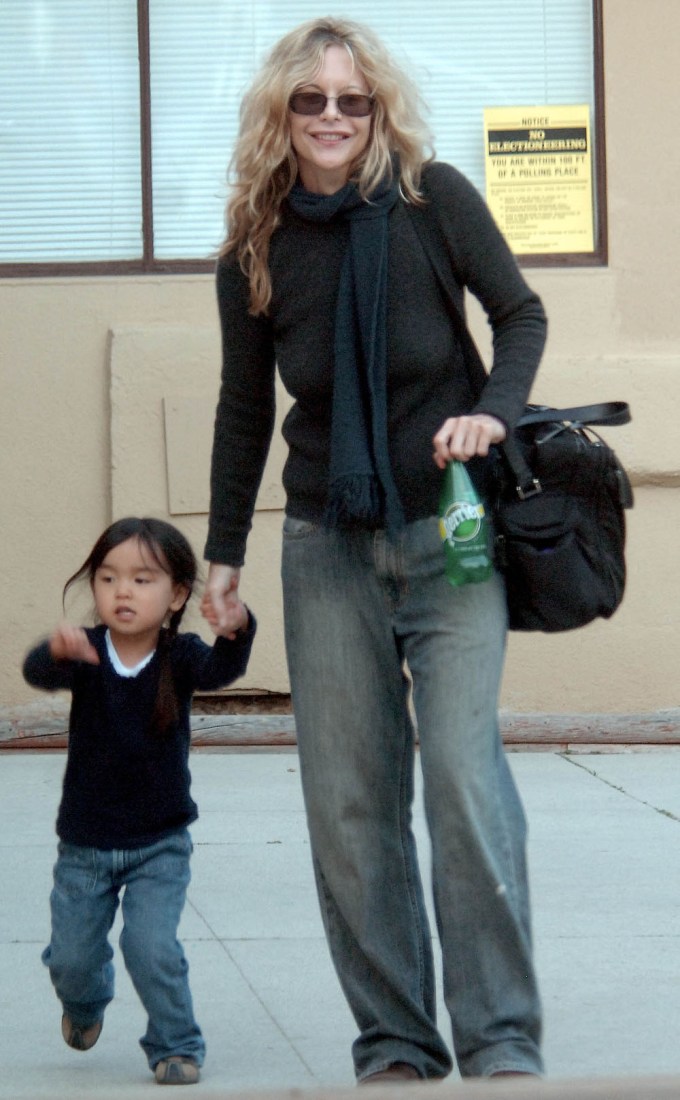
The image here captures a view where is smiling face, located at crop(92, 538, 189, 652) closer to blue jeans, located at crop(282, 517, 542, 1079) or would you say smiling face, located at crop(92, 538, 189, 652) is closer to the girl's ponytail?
the girl's ponytail

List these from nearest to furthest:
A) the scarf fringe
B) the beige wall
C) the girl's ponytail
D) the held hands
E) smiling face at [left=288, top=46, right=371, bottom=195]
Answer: the scarf fringe
smiling face at [left=288, top=46, right=371, bottom=195]
the held hands
the girl's ponytail
the beige wall

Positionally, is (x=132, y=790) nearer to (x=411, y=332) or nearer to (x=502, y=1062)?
(x=502, y=1062)

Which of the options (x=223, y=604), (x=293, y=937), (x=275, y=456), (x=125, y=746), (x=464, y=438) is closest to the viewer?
(x=464, y=438)

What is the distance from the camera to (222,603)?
326cm

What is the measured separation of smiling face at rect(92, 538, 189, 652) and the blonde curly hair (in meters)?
0.61

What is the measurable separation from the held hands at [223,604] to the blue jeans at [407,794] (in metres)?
0.16

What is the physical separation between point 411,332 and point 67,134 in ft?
14.1

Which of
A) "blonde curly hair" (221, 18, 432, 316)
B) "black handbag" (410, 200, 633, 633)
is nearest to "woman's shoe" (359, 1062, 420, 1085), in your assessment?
"black handbag" (410, 200, 633, 633)

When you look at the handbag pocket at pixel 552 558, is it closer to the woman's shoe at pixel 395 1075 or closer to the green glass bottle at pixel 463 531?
the green glass bottle at pixel 463 531

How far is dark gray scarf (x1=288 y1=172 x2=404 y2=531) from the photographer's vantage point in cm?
292

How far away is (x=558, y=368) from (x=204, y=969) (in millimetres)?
3335

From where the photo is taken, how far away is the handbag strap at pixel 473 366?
2.96m

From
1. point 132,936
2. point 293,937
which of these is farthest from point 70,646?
point 293,937

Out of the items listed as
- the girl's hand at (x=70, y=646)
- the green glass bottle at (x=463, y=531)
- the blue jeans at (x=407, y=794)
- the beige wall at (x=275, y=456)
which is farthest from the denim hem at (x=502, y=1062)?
the beige wall at (x=275, y=456)
